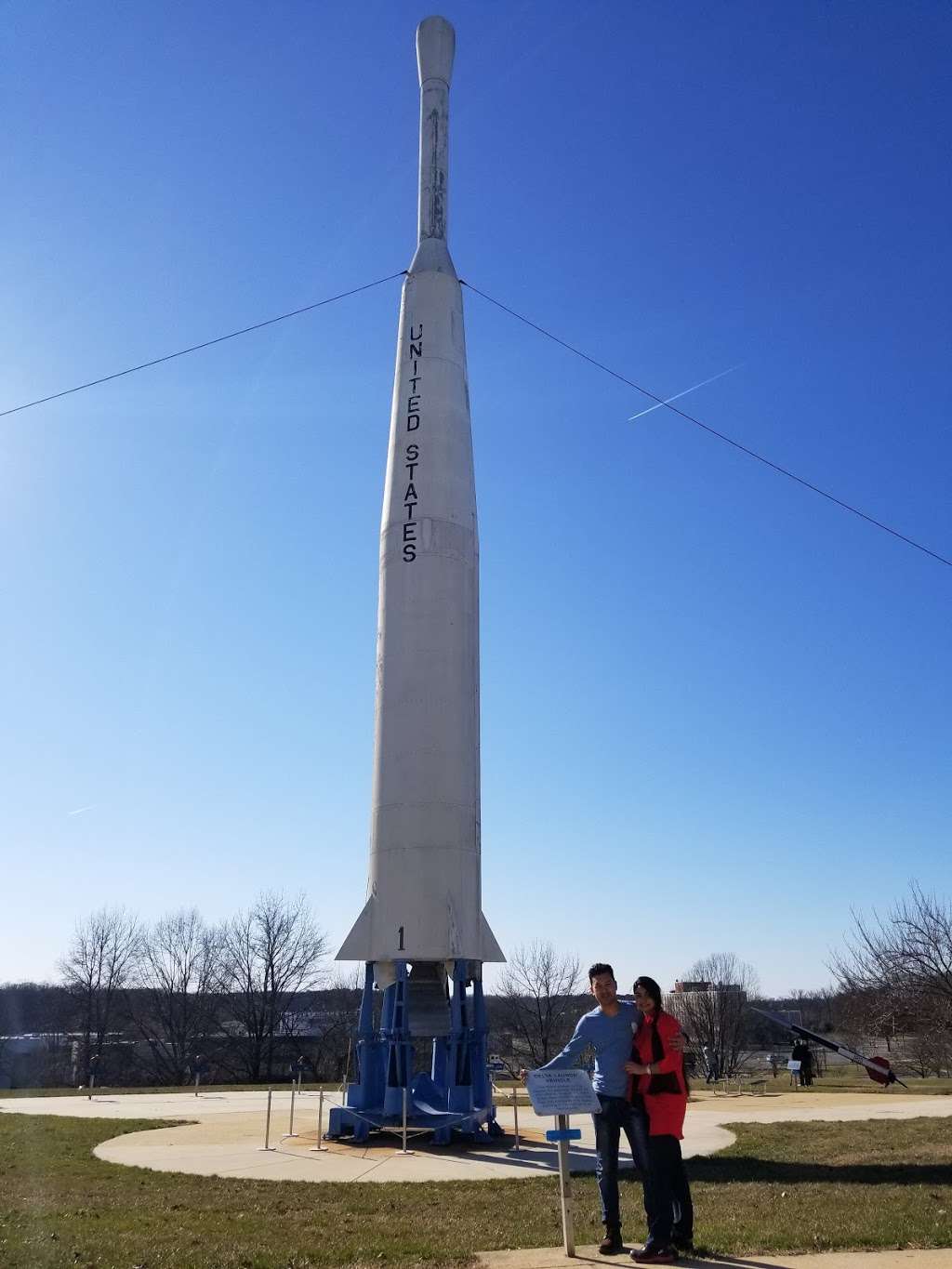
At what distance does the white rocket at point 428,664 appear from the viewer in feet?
48.3

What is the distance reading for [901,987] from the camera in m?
23.4

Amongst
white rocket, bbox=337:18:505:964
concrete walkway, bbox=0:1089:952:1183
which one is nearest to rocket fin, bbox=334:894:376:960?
white rocket, bbox=337:18:505:964

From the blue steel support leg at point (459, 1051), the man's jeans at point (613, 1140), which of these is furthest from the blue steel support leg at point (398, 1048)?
the man's jeans at point (613, 1140)

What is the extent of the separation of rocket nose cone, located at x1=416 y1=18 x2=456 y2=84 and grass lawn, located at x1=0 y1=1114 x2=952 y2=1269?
19248mm

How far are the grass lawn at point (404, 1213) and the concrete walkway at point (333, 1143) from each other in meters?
0.91

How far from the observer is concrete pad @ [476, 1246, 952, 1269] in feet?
20.0

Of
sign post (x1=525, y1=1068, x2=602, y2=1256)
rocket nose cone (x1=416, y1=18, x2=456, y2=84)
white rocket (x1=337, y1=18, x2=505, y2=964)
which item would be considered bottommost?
sign post (x1=525, y1=1068, x2=602, y2=1256)

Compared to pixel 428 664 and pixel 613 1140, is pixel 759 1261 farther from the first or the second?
pixel 428 664

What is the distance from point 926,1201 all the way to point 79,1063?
5186 cm

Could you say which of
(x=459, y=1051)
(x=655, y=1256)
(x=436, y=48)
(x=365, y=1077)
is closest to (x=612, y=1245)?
(x=655, y=1256)

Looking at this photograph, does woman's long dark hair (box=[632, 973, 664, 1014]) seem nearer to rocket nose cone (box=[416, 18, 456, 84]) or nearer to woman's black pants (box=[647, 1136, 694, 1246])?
woman's black pants (box=[647, 1136, 694, 1246])

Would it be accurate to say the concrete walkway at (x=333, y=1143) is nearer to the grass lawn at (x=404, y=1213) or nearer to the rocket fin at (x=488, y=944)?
the grass lawn at (x=404, y=1213)

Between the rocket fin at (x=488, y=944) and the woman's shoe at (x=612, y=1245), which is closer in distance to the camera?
the woman's shoe at (x=612, y=1245)

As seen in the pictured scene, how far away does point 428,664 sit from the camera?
1556 cm
